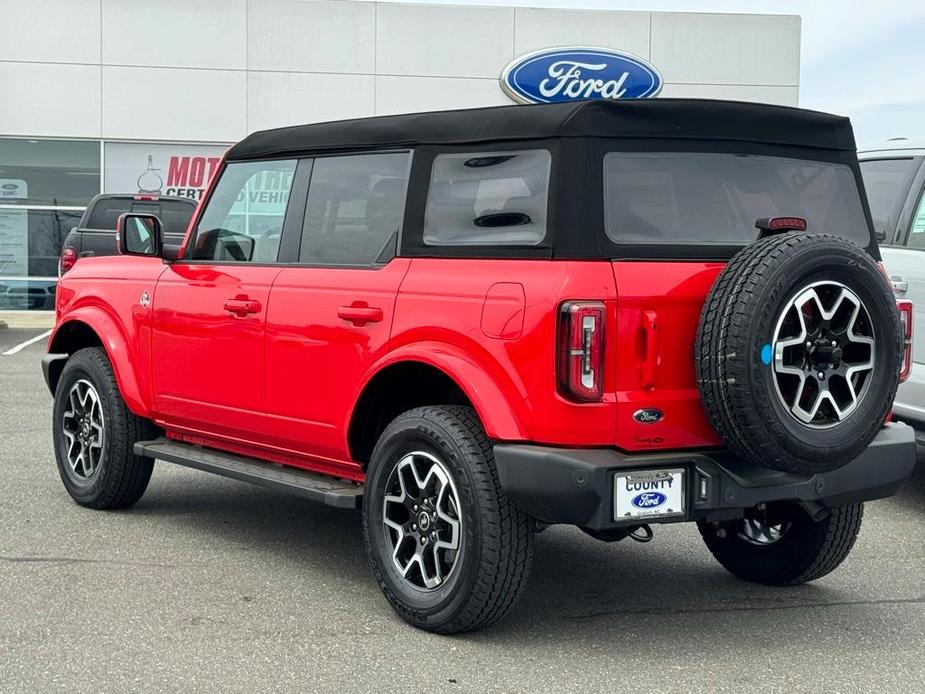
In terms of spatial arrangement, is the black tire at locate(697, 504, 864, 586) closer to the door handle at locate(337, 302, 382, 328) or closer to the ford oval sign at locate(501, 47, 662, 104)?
the door handle at locate(337, 302, 382, 328)

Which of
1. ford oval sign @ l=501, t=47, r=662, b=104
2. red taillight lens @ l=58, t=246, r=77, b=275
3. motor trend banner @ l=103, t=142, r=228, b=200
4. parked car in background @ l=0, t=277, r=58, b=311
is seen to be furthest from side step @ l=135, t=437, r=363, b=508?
ford oval sign @ l=501, t=47, r=662, b=104

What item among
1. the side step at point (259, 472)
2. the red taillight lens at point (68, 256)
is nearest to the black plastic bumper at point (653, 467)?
the side step at point (259, 472)

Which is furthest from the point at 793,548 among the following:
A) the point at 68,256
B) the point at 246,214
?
the point at 68,256

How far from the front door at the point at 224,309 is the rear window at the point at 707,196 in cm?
172

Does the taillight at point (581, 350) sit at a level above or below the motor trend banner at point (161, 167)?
below

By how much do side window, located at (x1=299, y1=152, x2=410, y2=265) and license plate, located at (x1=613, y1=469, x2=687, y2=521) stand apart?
1.40 metres

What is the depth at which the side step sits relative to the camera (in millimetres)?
5059

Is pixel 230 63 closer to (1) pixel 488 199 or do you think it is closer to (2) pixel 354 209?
(2) pixel 354 209

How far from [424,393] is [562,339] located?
985 mm

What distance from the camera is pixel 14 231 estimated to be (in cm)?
2253

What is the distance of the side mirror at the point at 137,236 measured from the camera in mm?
6148

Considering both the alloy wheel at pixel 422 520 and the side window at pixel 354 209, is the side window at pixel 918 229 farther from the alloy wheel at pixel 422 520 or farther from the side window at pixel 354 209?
the alloy wheel at pixel 422 520

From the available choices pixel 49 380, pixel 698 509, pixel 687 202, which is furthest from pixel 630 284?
pixel 49 380

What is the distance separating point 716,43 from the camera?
23.2 meters
